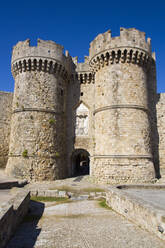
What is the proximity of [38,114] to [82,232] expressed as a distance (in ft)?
31.4

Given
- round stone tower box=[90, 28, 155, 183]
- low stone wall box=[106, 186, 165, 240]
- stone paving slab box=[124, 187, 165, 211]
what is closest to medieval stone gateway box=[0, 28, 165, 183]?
round stone tower box=[90, 28, 155, 183]

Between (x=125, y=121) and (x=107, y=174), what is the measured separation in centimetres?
329

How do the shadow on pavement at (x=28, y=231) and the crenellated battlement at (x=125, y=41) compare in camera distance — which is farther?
the crenellated battlement at (x=125, y=41)

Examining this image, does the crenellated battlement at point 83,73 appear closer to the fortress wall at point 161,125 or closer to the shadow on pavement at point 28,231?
the fortress wall at point 161,125

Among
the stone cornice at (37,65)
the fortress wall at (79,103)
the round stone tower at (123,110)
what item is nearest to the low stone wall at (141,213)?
the round stone tower at (123,110)

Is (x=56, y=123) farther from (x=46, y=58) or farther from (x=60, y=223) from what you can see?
(x=60, y=223)

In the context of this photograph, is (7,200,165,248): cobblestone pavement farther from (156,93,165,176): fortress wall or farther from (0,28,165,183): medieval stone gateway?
(156,93,165,176): fortress wall

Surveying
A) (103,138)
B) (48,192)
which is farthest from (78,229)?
(103,138)

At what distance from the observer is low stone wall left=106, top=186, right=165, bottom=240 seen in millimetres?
3605

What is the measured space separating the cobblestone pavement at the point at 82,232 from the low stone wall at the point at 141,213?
140mm

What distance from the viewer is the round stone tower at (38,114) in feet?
39.8

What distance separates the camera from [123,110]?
11281 mm

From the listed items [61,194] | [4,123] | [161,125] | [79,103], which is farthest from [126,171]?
[4,123]

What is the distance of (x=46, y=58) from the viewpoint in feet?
42.6
